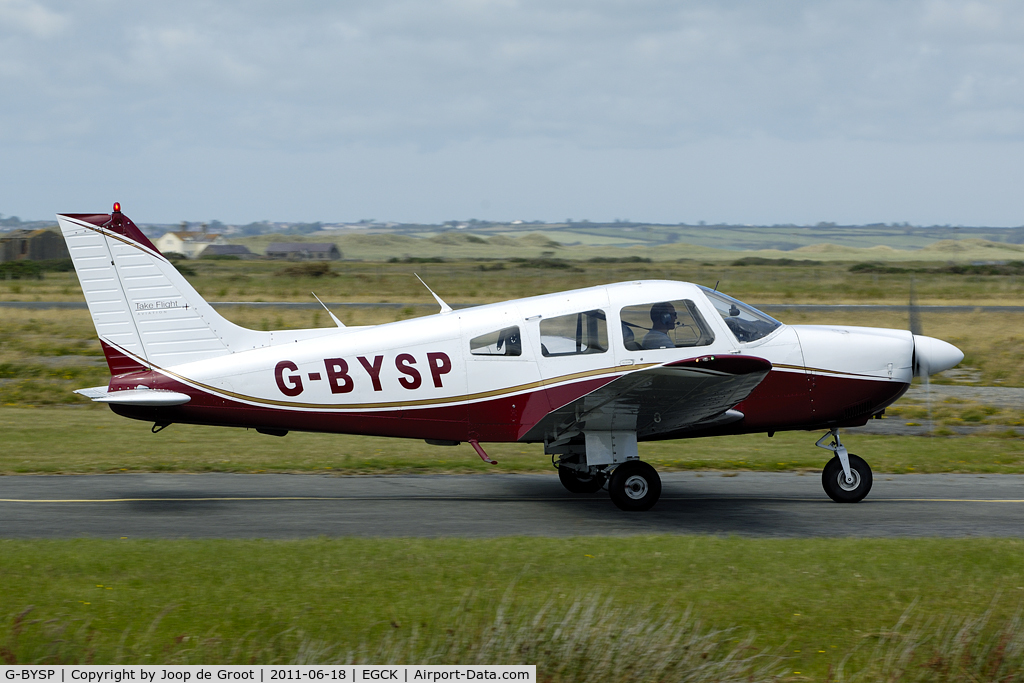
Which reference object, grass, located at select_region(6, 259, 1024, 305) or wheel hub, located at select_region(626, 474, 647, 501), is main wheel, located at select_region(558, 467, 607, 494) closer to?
wheel hub, located at select_region(626, 474, 647, 501)

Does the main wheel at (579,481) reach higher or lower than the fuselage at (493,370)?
lower

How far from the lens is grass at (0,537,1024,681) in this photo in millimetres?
5793

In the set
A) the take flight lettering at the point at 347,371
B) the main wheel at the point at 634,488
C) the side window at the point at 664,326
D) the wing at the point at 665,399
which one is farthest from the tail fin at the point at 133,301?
the main wheel at the point at 634,488

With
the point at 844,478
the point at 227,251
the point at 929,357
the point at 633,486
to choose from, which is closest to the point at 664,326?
the point at 633,486

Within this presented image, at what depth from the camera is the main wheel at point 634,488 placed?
1051 cm

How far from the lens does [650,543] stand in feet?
28.2

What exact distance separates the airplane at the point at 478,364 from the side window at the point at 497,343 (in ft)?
0.05

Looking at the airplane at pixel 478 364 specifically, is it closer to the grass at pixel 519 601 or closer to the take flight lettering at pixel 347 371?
the take flight lettering at pixel 347 371

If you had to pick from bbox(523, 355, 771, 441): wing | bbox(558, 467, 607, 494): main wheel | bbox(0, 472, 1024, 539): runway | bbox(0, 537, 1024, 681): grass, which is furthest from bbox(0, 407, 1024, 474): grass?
bbox(0, 537, 1024, 681): grass

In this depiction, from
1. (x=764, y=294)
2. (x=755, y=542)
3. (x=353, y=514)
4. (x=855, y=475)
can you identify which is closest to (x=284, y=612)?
(x=353, y=514)

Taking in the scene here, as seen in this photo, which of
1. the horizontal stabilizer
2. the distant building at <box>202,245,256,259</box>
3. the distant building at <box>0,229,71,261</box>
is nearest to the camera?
the horizontal stabilizer

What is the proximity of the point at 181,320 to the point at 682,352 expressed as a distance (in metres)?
5.75

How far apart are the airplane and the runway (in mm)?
867

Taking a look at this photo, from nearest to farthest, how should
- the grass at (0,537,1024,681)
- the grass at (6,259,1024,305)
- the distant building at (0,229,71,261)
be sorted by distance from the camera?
the grass at (0,537,1024,681), the grass at (6,259,1024,305), the distant building at (0,229,71,261)
